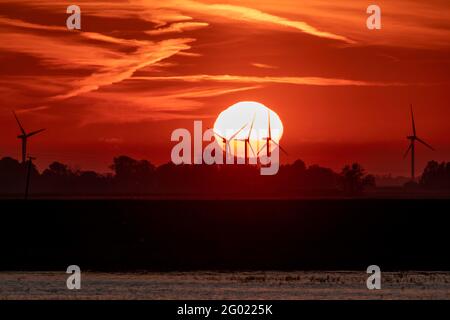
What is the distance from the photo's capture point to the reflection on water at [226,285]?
2137 inches

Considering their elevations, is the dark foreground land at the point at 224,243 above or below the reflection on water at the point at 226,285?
above

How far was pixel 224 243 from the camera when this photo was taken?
9819cm

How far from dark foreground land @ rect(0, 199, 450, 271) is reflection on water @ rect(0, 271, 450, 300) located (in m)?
6.20

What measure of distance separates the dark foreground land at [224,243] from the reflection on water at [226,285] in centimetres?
620

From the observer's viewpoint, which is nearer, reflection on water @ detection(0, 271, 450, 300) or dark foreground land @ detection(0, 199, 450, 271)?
reflection on water @ detection(0, 271, 450, 300)

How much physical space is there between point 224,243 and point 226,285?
3851 cm

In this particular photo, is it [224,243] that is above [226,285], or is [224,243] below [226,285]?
above

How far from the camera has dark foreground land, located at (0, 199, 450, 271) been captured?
77.7 m

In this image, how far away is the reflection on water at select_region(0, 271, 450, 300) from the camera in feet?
178

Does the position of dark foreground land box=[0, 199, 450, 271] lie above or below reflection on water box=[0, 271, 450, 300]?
above

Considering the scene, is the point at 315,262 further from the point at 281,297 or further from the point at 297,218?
the point at 297,218

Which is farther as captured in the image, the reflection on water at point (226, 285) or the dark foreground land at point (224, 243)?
the dark foreground land at point (224, 243)

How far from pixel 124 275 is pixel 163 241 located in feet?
112

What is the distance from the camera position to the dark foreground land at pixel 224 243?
7769cm
